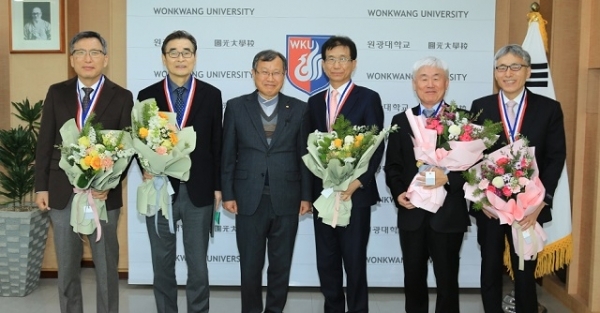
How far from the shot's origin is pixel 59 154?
369cm

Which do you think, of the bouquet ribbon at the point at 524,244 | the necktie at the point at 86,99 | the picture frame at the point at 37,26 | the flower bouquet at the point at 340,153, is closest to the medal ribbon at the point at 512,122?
the bouquet ribbon at the point at 524,244

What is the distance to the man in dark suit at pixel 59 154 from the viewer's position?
366 centimetres

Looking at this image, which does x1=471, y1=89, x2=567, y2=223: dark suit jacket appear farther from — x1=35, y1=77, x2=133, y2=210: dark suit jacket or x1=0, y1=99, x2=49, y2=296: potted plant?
x1=0, y1=99, x2=49, y2=296: potted plant

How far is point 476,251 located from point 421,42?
5.67ft

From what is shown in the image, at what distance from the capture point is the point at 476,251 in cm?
512

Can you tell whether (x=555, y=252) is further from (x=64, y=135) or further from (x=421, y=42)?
(x=64, y=135)

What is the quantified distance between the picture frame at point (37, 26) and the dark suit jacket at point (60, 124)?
1.75 meters

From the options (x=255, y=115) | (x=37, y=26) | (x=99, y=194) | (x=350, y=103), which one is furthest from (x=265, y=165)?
(x=37, y=26)

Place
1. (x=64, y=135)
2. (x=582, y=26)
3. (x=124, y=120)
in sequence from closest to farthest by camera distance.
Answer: (x=64, y=135) < (x=124, y=120) < (x=582, y=26)

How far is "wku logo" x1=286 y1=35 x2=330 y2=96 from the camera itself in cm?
504

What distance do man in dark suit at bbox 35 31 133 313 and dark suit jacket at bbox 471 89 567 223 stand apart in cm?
216

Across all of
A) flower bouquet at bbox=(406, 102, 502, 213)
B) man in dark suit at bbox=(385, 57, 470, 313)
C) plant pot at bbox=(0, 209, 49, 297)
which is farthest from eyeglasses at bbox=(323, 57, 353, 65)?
plant pot at bbox=(0, 209, 49, 297)

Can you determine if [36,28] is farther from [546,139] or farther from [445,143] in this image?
[546,139]

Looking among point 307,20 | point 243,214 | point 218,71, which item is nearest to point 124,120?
point 243,214
